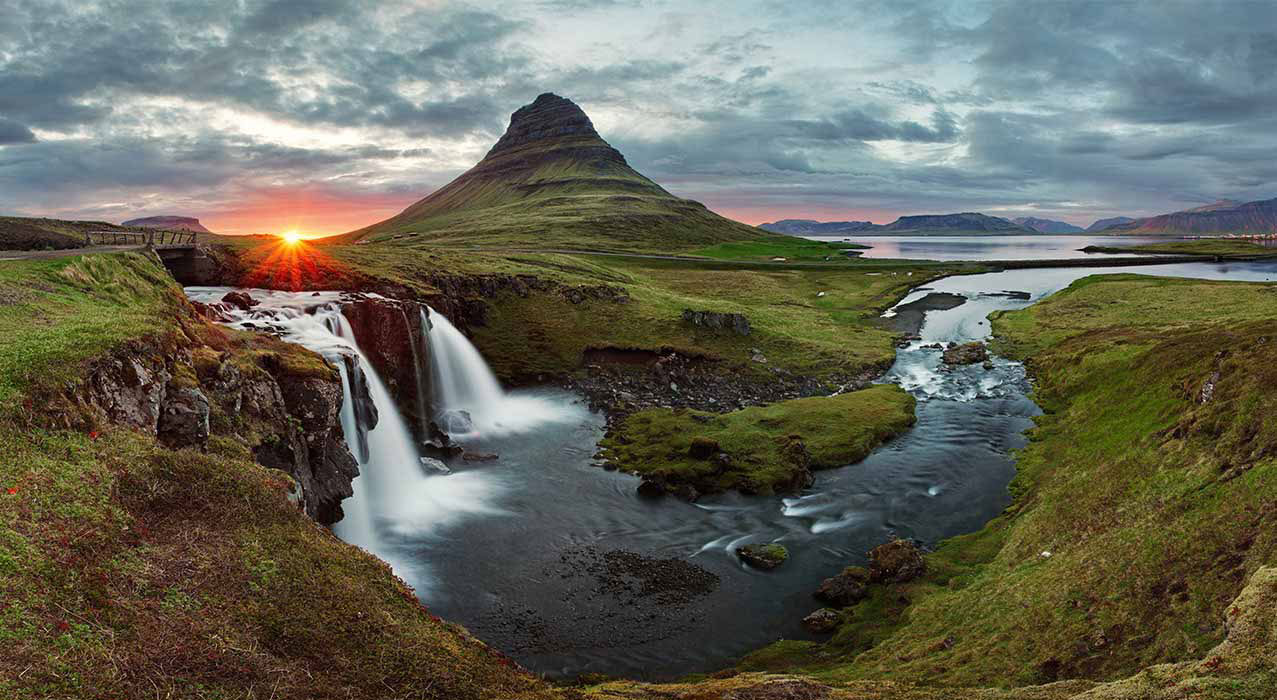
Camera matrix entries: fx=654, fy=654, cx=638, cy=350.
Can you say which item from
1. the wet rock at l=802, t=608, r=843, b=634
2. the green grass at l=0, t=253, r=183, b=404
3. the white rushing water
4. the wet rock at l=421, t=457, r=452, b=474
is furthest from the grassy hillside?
the wet rock at l=421, t=457, r=452, b=474

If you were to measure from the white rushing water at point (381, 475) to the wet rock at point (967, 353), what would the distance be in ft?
180

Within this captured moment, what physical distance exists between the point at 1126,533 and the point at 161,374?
119ft

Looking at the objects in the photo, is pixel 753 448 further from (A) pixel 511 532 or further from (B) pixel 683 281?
(B) pixel 683 281

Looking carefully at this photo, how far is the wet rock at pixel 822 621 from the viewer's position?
27.2 metres

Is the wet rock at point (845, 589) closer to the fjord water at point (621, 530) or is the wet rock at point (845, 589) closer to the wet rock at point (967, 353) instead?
the fjord water at point (621, 530)

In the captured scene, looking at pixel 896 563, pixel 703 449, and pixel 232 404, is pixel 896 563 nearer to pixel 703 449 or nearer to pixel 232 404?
pixel 703 449

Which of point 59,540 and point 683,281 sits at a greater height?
point 683,281

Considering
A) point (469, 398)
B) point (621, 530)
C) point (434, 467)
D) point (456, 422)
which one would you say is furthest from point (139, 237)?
point (621, 530)

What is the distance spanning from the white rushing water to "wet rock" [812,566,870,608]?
1825 cm

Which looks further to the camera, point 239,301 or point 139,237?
point 139,237

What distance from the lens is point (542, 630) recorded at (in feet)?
90.1

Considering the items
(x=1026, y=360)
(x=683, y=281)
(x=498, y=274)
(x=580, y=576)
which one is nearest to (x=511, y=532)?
(x=580, y=576)

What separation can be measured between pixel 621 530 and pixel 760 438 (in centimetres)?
1521

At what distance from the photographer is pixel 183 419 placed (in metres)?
24.5
